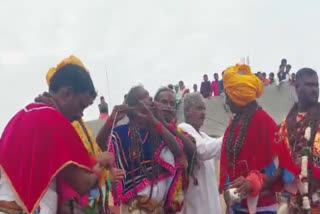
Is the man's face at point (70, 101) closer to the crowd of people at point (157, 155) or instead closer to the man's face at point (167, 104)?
the crowd of people at point (157, 155)

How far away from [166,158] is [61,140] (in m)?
2.05

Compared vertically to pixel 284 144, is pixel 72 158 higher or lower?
higher

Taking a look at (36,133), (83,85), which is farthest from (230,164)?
(36,133)

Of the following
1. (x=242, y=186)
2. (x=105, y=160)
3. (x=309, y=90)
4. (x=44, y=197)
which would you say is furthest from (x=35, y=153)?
(x=309, y=90)

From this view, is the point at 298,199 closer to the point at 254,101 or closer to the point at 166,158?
the point at 254,101

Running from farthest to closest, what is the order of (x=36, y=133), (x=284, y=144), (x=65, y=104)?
1. (x=284, y=144)
2. (x=65, y=104)
3. (x=36, y=133)

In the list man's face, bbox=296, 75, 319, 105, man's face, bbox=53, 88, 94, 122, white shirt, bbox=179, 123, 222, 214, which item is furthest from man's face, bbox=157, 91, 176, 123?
man's face, bbox=53, 88, 94, 122

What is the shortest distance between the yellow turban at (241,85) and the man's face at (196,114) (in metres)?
0.91

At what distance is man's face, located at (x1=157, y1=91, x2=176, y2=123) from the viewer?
5.61 meters

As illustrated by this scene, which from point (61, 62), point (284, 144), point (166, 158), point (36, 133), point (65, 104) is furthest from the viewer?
point (166, 158)

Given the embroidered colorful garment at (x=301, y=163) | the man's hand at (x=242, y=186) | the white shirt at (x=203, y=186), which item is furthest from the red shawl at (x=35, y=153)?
the white shirt at (x=203, y=186)

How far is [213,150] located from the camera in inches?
220

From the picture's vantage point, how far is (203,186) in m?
5.73

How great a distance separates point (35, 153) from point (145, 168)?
2034 mm
